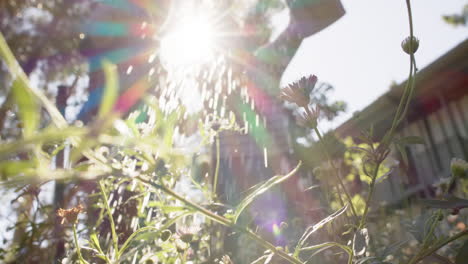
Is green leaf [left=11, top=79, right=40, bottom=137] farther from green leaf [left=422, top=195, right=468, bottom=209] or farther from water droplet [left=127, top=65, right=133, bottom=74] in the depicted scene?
water droplet [left=127, top=65, right=133, bottom=74]

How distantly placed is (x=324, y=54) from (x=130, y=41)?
2.85 ft

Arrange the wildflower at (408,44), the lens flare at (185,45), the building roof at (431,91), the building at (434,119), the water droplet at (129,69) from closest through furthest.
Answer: the wildflower at (408,44) < the lens flare at (185,45) < the water droplet at (129,69) < the building roof at (431,91) < the building at (434,119)

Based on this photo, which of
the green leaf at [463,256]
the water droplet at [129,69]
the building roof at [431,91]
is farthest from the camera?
the building roof at [431,91]

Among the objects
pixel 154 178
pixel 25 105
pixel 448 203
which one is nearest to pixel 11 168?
pixel 25 105

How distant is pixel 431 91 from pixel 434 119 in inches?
28.3

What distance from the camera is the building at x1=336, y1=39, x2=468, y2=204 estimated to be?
3247mm

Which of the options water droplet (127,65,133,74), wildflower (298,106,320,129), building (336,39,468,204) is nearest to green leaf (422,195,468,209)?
wildflower (298,106,320,129)

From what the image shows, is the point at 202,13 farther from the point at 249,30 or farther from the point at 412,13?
the point at 412,13

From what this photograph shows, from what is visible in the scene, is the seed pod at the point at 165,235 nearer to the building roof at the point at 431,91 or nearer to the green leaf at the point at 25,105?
the green leaf at the point at 25,105

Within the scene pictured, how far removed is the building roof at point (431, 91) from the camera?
3047mm

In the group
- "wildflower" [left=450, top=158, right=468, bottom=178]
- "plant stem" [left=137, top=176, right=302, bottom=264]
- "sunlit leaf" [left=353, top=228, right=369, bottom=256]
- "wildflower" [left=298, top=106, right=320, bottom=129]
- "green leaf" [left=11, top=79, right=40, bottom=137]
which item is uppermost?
"green leaf" [left=11, top=79, right=40, bottom=137]

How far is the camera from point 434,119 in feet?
14.1

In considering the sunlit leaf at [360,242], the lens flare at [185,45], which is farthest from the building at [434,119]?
the sunlit leaf at [360,242]

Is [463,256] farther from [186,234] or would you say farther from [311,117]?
[186,234]
